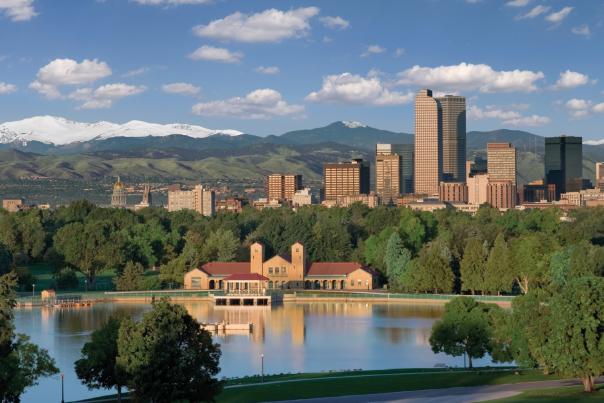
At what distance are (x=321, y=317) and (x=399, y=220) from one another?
172ft

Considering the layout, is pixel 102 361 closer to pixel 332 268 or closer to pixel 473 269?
pixel 473 269

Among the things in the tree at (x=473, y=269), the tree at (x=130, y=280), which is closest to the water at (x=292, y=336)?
the tree at (x=473, y=269)

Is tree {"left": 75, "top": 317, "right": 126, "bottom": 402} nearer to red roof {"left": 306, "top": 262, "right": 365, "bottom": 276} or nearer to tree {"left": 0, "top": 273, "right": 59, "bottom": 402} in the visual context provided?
tree {"left": 0, "top": 273, "right": 59, "bottom": 402}

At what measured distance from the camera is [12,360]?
118 ft

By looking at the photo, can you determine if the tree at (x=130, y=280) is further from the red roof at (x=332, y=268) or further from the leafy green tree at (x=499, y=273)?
the leafy green tree at (x=499, y=273)

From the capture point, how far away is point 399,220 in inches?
5089

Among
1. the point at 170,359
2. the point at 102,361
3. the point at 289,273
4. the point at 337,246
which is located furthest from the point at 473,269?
the point at 170,359

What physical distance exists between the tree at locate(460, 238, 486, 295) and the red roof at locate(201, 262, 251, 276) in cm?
1891

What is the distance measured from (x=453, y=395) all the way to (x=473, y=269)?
5118cm

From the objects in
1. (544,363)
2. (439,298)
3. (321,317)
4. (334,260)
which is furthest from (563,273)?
(544,363)

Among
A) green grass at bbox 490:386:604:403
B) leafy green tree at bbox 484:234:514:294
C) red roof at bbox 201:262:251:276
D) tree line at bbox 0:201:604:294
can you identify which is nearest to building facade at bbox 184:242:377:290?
red roof at bbox 201:262:251:276

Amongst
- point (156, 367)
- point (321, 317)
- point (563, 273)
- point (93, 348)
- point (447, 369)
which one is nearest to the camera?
Result: point (156, 367)

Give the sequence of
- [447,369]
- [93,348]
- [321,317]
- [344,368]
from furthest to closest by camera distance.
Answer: [321,317] < [344,368] < [447,369] < [93,348]

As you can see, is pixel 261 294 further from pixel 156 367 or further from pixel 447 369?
pixel 156 367
